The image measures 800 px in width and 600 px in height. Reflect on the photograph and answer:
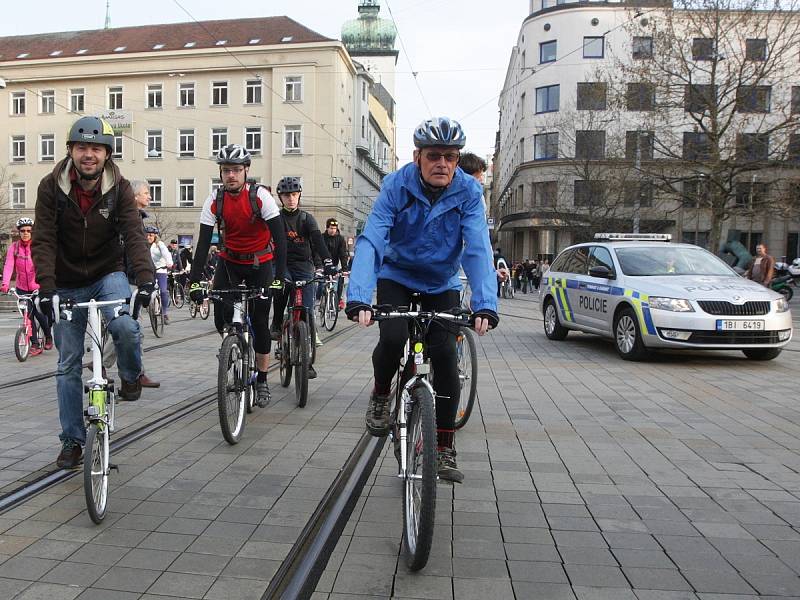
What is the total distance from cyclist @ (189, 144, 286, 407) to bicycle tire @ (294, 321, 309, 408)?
14.7 inches

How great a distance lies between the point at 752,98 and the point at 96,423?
29180 mm

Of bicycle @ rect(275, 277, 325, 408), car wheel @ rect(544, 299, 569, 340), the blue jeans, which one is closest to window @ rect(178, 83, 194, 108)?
car wheel @ rect(544, 299, 569, 340)

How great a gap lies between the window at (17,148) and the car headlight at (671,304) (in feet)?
179

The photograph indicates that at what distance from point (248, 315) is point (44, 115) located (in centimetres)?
5429

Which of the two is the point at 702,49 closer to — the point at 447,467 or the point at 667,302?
the point at 667,302

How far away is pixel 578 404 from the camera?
6.73m

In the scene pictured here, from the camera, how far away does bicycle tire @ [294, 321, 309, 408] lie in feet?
20.9

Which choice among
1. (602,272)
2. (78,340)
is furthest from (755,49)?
(78,340)

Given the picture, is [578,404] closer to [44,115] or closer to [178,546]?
[178,546]

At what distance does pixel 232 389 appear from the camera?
5.11 meters

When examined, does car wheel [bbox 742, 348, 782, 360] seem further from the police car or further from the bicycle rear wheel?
the bicycle rear wheel

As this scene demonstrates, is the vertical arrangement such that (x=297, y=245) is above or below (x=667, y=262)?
above

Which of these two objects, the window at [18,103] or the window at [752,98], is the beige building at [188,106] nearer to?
the window at [18,103]

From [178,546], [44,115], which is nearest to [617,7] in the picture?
[44,115]
